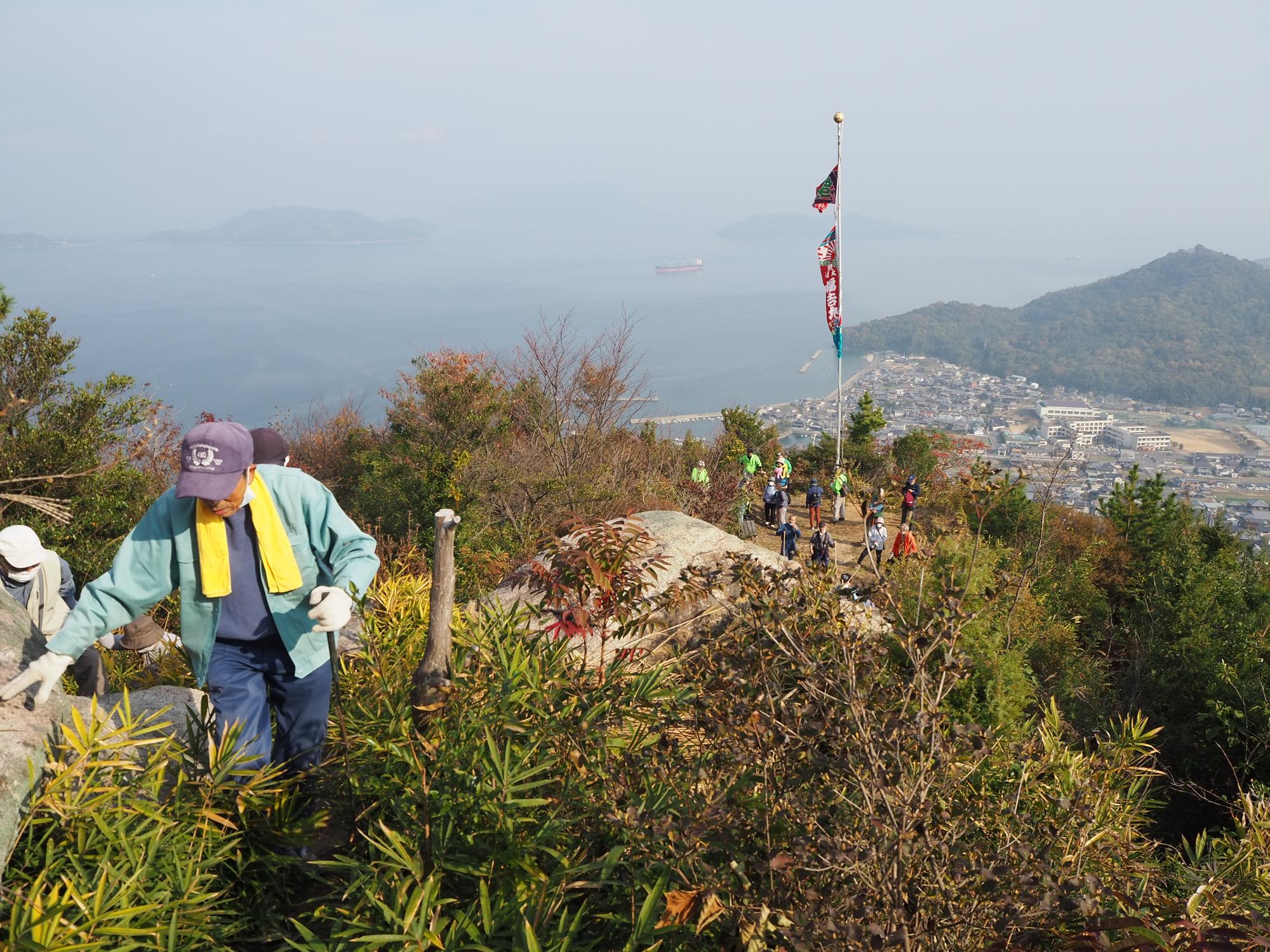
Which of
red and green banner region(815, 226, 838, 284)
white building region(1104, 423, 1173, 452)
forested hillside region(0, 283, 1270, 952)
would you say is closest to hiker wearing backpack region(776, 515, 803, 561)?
forested hillside region(0, 283, 1270, 952)

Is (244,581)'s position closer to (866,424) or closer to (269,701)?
(269,701)

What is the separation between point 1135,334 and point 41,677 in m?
85.2

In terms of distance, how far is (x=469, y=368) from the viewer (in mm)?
18531

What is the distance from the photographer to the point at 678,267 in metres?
185

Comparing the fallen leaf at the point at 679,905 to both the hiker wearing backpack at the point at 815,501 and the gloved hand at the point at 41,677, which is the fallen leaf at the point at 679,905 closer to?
the gloved hand at the point at 41,677

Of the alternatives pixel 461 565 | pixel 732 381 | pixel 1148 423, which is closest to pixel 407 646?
pixel 461 565

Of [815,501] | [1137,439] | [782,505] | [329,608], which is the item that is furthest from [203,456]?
[1137,439]

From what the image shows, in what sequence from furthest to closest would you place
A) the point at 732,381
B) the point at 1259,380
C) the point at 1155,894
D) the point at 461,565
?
1. the point at 732,381
2. the point at 1259,380
3. the point at 461,565
4. the point at 1155,894

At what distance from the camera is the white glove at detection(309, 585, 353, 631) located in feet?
7.98

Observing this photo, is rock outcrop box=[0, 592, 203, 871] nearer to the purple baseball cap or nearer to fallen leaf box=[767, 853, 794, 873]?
the purple baseball cap

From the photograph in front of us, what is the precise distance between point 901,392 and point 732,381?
18.6 metres

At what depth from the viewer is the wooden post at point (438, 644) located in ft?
9.31

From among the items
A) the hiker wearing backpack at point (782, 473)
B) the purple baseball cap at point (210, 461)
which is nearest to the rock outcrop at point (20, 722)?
the purple baseball cap at point (210, 461)

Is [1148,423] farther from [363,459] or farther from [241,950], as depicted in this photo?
[241,950]
